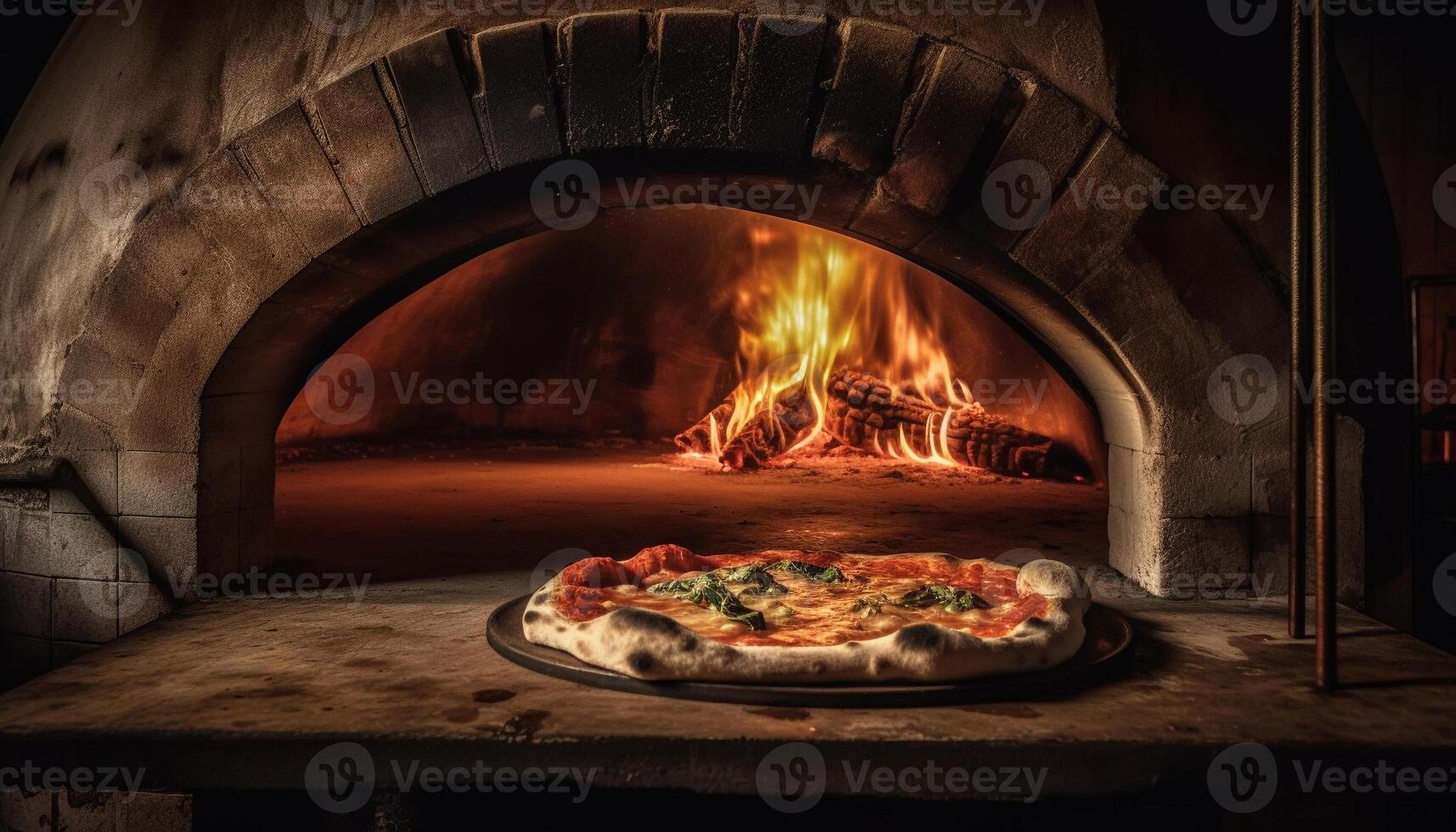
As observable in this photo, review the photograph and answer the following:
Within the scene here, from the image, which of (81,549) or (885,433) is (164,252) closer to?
(81,549)

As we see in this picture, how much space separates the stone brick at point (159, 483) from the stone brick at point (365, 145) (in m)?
1.20

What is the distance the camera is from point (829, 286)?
388 inches

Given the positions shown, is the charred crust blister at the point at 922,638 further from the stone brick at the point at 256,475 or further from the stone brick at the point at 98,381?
the stone brick at the point at 98,381

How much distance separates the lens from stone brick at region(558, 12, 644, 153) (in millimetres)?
3637

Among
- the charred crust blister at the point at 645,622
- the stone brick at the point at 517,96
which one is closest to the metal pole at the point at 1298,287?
the charred crust blister at the point at 645,622

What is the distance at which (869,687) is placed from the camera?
2.65 m

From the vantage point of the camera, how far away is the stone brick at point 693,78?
3.61 m

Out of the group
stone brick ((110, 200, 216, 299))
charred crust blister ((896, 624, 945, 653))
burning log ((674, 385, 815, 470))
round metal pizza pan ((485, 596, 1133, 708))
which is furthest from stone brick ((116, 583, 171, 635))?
burning log ((674, 385, 815, 470))

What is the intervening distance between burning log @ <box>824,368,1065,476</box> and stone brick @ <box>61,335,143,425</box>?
605 centimetres

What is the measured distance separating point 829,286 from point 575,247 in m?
2.48

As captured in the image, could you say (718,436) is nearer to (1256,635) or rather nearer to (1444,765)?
(1256,635)

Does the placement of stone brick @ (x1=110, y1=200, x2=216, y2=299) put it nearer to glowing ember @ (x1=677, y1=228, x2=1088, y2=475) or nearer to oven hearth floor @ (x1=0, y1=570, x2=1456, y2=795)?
oven hearth floor @ (x1=0, y1=570, x2=1456, y2=795)

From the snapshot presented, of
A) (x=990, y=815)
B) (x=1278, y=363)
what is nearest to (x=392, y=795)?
(x=990, y=815)

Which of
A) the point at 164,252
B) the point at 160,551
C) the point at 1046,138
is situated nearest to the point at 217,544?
the point at 160,551
